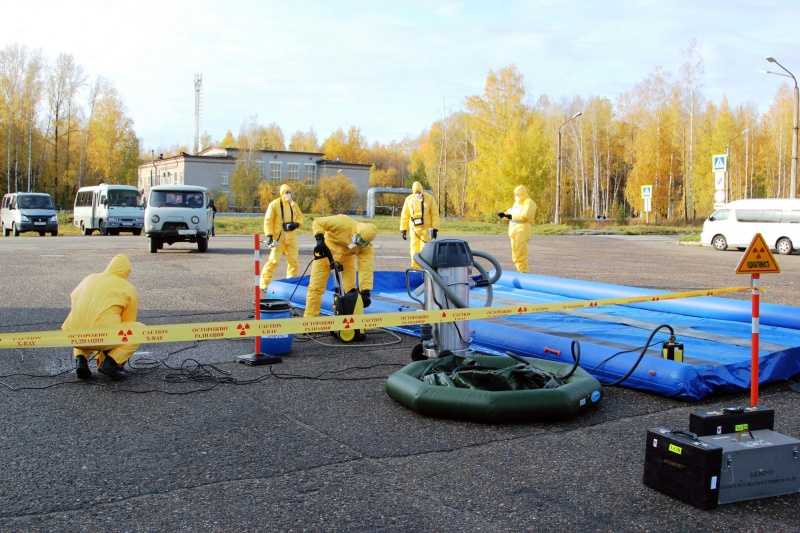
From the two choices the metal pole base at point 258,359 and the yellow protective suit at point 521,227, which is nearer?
the metal pole base at point 258,359

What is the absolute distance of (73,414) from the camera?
4.79 meters

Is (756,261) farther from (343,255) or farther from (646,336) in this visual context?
(343,255)

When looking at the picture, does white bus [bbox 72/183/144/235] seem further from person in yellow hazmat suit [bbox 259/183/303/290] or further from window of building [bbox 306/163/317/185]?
window of building [bbox 306/163/317/185]

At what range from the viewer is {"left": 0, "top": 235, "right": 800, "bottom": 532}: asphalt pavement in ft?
10.5

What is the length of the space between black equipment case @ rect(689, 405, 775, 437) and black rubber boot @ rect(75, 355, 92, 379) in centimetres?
494

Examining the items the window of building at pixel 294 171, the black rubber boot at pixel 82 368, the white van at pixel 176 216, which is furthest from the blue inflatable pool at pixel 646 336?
the window of building at pixel 294 171

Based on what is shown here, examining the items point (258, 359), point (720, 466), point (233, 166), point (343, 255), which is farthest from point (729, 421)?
point (233, 166)

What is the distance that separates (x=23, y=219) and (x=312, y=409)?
106 ft

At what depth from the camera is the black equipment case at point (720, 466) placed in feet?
10.7

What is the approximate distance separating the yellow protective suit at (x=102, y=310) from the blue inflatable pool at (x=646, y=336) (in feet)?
11.2

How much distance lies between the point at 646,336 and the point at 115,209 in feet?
95.6

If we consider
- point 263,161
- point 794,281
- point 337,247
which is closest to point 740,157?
point 263,161

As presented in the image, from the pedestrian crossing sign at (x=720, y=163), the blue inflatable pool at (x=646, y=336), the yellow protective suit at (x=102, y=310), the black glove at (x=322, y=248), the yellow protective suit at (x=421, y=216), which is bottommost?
the blue inflatable pool at (x=646, y=336)

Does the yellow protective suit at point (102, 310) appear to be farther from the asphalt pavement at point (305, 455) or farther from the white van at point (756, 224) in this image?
the white van at point (756, 224)
